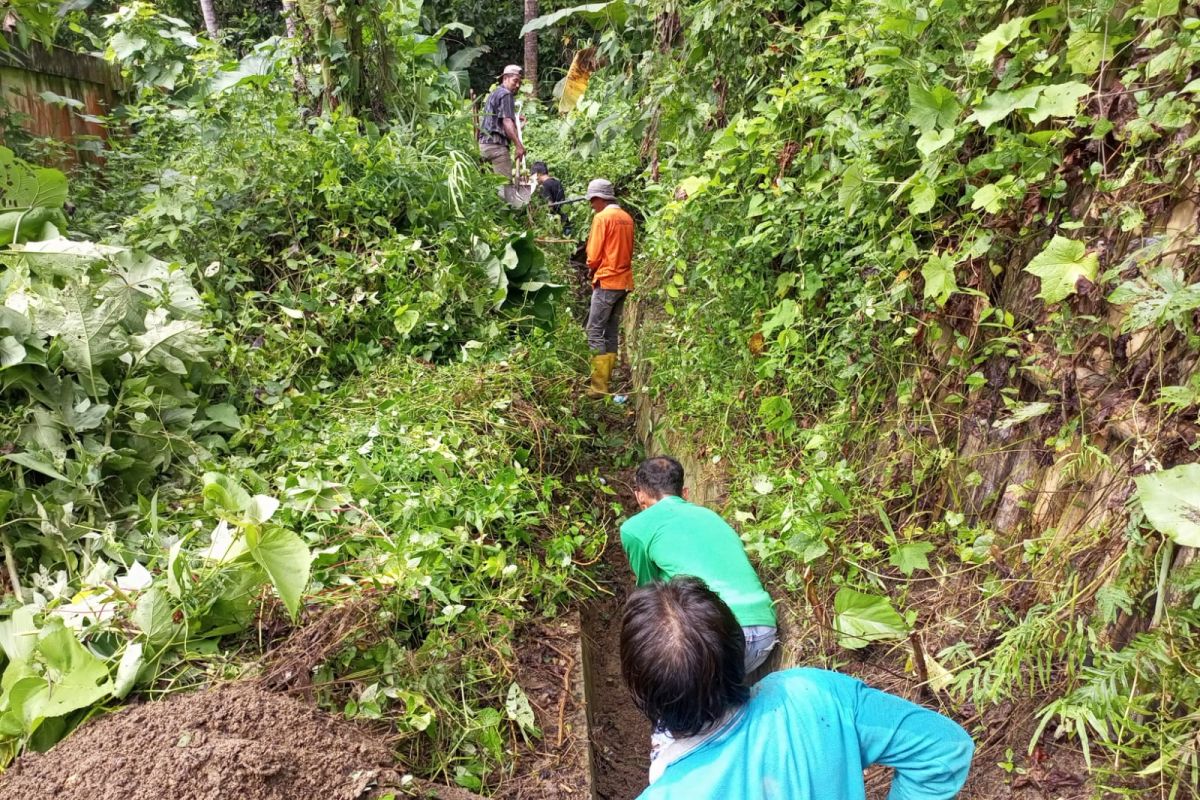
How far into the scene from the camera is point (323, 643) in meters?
2.37

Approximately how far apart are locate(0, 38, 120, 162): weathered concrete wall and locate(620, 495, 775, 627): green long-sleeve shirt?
4.65 m

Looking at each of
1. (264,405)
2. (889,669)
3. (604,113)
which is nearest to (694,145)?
(264,405)

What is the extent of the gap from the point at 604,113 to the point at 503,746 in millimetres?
7583

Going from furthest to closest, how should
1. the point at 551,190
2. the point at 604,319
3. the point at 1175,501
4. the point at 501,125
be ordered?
the point at 551,190
the point at 501,125
the point at 604,319
the point at 1175,501

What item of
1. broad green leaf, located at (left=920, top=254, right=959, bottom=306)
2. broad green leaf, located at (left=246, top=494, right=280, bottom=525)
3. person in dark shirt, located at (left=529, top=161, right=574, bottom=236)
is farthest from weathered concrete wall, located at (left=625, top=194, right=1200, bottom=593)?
person in dark shirt, located at (left=529, top=161, right=574, bottom=236)

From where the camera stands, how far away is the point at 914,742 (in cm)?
157

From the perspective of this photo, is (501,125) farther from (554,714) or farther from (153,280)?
(554,714)

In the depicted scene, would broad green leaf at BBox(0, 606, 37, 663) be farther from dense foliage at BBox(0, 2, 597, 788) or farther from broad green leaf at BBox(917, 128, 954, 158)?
broad green leaf at BBox(917, 128, 954, 158)

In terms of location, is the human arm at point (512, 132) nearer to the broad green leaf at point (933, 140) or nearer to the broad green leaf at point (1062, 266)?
the broad green leaf at point (933, 140)

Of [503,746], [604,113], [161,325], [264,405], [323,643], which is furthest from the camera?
[604,113]

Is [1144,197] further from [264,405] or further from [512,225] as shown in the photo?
[512,225]

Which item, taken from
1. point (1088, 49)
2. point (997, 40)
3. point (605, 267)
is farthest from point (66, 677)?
point (605, 267)

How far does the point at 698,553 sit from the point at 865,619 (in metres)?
0.64

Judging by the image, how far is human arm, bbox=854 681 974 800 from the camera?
5.08 feet
